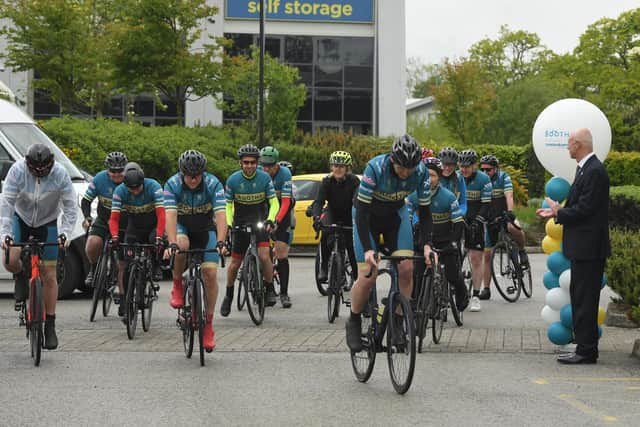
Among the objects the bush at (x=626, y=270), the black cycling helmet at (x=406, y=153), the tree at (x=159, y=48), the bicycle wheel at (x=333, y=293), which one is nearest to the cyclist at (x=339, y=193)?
the bicycle wheel at (x=333, y=293)

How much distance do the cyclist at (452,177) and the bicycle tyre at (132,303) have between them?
369cm

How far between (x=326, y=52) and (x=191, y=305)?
46.2 m

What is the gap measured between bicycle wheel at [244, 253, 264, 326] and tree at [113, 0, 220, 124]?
26.8m

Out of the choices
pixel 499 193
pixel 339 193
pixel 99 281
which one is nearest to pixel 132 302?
pixel 99 281

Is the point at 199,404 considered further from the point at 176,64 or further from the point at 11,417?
the point at 176,64

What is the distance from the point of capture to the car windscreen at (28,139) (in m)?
16.2

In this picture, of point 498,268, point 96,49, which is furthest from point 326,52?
point 498,268

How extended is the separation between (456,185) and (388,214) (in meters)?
4.59

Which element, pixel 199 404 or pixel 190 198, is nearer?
pixel 199 404

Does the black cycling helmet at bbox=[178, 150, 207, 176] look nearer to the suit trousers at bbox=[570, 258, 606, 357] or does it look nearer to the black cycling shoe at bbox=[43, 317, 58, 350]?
the black cycling shoe at bbox=[43, 317, 58, 350]

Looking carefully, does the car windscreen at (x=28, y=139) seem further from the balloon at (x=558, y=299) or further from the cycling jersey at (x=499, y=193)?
the balloon at (x=558, y=299)

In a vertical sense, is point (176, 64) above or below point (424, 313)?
above

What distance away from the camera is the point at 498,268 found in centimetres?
1558

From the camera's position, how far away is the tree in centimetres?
3862
